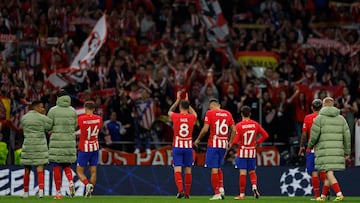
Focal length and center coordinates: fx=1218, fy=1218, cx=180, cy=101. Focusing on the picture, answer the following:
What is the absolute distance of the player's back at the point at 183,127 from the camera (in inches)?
1149

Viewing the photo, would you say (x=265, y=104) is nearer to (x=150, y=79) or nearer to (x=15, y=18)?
(x=150, y=79)

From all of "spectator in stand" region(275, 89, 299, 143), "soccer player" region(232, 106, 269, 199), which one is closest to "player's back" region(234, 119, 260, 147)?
"soccer player" region(232, 106, 269, 199)

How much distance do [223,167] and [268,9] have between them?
9.56 meters

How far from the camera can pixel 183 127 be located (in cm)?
2925

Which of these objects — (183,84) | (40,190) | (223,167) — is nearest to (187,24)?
(183,84)

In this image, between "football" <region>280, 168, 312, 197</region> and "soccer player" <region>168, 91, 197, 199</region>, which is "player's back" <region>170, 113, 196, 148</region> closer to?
"soccer player" <region>168, 91, 197, 199</region>

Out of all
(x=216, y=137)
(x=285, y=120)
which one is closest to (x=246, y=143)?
(x=216, y=137)

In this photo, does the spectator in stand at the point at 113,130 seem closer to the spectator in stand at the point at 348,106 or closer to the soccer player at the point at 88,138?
the soccer player at the point at 88,138

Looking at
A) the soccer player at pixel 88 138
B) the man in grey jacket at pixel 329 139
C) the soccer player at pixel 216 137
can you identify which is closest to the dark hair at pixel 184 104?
the soccer player at pixel 216 137

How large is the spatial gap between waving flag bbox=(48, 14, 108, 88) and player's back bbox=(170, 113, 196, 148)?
22.3 ft

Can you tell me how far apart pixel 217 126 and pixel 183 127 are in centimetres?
82

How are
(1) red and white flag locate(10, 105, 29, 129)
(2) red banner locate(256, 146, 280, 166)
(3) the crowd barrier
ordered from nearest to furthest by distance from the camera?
(3) the crowd barrier → (1) red and white flag locate(10, 105, 29, 129) → (2) red banner locate(256, 146, 280, 166)

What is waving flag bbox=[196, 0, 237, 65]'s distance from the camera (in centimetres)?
3888

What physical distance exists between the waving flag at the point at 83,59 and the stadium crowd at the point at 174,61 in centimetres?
24
